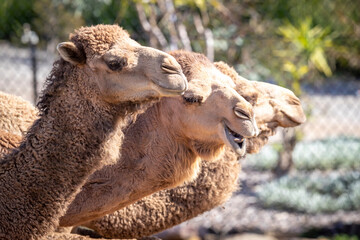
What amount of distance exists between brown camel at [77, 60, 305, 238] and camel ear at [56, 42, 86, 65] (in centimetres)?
119

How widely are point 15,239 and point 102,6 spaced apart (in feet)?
22.9

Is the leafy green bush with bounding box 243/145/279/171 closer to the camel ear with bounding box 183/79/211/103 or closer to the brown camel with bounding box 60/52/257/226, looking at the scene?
the brown camel with bounding box 60/52/257/226

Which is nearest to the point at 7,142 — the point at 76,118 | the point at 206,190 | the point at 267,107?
→ the point at 76,118

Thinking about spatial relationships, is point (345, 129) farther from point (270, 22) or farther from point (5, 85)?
point (5, 85)

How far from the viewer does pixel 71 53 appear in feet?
9.68

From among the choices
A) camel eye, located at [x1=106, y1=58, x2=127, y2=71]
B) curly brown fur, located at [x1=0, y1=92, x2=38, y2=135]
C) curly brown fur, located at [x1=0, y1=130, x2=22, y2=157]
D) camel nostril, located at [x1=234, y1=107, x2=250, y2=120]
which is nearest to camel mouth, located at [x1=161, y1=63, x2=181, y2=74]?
camel eye, located at [x1=106, y1=58, x2=127, y2=71]

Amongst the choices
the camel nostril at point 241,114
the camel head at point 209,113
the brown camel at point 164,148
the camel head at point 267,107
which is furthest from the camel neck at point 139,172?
the camel head at point 267,107

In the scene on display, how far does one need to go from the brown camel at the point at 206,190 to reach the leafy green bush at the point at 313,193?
13.6 feet

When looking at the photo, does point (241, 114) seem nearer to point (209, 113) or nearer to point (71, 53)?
point (209, 113)

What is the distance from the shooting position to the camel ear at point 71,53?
2.92 metres

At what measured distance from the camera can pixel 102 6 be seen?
31.6 ft

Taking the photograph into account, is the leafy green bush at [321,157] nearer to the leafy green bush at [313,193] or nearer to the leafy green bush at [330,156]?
the leafy green bush at [330,156]

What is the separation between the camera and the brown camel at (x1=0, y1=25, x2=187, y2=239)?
112 inches

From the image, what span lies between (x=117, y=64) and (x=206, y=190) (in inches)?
56.5
